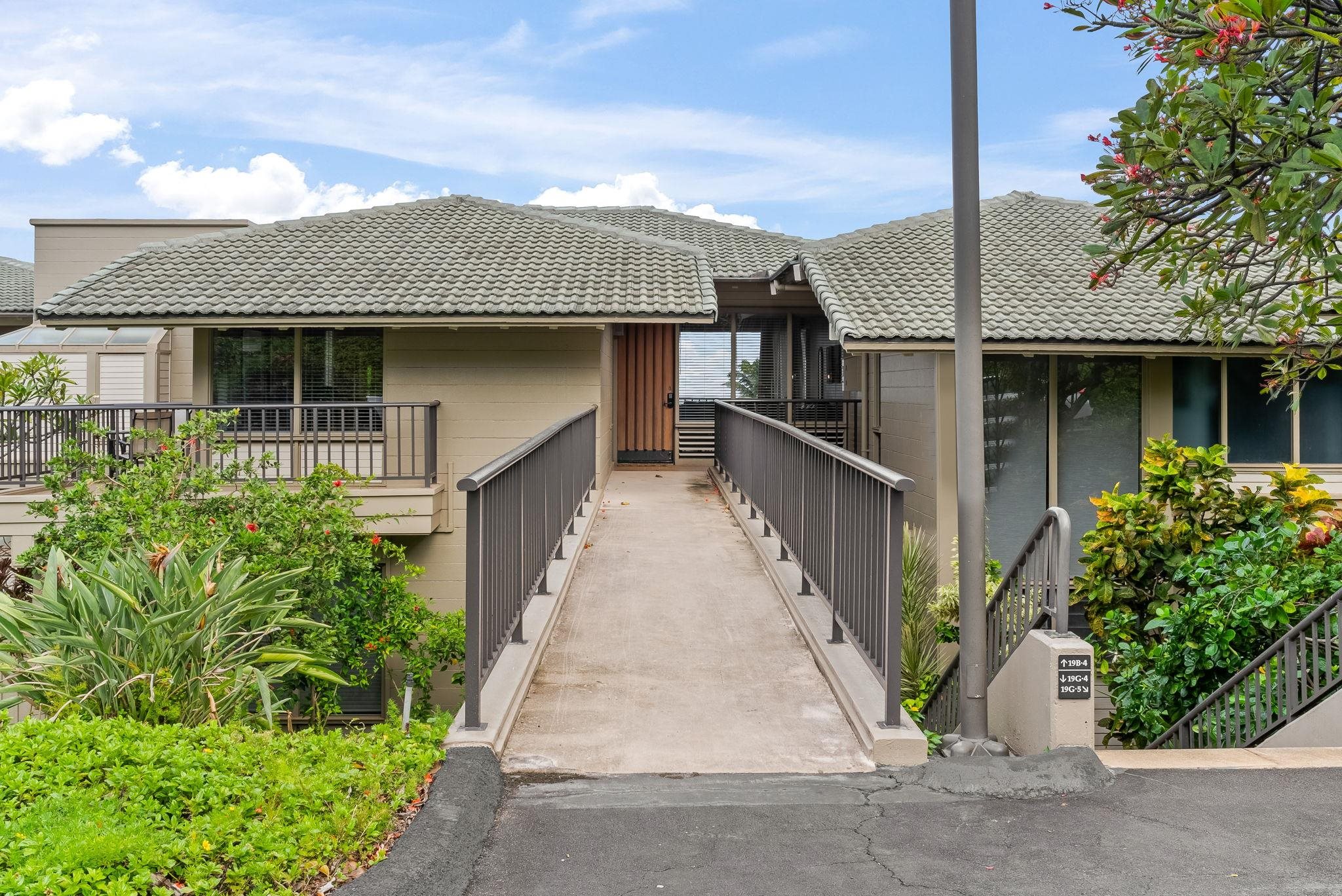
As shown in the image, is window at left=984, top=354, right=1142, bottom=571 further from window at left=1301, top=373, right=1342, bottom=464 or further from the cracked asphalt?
the cracked asphalt

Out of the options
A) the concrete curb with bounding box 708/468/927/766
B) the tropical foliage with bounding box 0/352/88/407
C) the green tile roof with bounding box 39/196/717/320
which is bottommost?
the concrete curb with bounding box 708/468/927/766

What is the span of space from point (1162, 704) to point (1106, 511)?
1.63 meters

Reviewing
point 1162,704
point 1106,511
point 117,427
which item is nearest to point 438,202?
point 117,427

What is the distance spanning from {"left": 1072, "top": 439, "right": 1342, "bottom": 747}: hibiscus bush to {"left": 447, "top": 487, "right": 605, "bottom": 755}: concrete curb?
3980mm

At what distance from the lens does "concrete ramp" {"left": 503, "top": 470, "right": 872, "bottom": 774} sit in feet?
15.6

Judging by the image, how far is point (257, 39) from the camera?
18.3 metres

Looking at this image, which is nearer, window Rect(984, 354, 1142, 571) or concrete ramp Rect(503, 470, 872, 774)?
concrete ramp Rect(503, 470, 872, 774)

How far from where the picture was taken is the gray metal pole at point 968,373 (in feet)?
17.2

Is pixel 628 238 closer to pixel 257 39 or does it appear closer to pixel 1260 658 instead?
pixel 257 39

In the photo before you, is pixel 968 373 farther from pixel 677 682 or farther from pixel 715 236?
pixel 715 236

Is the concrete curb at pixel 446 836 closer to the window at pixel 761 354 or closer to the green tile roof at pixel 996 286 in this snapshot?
the green tile roof at pixel 996 286

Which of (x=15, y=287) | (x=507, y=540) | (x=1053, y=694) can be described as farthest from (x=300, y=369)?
(x=15, y=287)

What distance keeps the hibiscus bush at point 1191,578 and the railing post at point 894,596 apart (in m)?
3.14

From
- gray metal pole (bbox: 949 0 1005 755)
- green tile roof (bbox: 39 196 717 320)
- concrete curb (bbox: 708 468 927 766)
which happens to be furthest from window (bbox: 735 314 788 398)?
gray metal pole (bbox: 949 0 1005 755)
